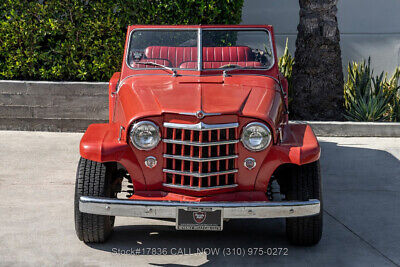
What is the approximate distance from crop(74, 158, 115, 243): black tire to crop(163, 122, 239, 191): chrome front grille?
0.47 metres

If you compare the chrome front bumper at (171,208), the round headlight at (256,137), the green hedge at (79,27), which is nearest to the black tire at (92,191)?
the chrome front bumper at (171,208)

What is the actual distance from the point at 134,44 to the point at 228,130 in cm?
183

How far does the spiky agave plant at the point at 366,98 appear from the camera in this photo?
9711mm

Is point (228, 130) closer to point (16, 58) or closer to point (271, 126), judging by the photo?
point (271, 126)

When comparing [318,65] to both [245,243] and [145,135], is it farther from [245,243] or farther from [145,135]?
[145,135]

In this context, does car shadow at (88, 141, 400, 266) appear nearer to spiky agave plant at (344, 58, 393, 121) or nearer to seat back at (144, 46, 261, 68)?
seat back at (144, 46, 261, 68)

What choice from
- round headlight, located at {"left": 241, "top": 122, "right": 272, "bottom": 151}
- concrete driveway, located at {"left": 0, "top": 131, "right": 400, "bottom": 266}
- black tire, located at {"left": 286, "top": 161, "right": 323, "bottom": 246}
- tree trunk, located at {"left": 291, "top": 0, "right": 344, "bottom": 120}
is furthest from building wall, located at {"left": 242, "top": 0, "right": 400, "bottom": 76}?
round headlight, located at {"left": 241, "top": 122, "right": 272, "bottom": 151}

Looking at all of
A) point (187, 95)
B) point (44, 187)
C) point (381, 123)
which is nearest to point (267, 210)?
point (187, 95)

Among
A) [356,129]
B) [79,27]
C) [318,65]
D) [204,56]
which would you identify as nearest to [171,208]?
[204,56]

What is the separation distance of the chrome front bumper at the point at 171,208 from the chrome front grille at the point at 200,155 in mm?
335

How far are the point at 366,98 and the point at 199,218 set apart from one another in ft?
19.6

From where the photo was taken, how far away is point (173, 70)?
5.81 meters

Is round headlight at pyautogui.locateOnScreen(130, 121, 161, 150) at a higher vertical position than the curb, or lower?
higher

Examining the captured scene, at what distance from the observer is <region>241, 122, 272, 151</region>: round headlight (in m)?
4.85
